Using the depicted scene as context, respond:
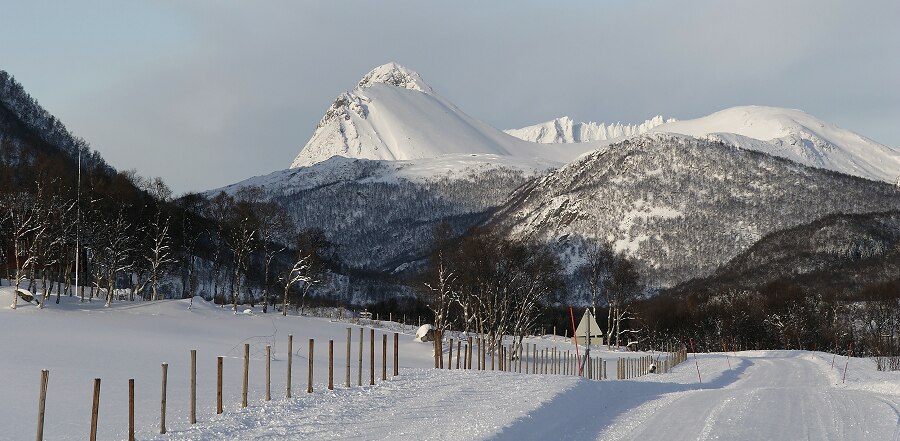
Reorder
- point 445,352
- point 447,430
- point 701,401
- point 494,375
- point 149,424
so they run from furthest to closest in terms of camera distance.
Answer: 1. point 445,352
2. point 494,375
3. point 701,401
4. point 149,424
5. point 447,430

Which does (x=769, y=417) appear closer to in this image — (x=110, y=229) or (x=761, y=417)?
(x=761, y=417)

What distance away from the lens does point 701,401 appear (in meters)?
24.2

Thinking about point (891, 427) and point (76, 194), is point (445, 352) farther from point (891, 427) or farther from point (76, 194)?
point (891, 427)

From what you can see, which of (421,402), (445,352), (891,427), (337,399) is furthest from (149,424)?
(445,352)

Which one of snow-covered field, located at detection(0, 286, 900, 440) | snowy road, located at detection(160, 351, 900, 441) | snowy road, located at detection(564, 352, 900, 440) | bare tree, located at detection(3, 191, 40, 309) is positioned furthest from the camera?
bare tree, located at detection(3, 191, 40, 309)

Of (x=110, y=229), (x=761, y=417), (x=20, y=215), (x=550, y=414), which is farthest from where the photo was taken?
(x=110, y=229)

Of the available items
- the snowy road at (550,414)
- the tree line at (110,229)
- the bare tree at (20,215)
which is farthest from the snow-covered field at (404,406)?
the tree line at (110,229)

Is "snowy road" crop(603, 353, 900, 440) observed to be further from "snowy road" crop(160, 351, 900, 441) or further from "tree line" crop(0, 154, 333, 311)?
"tree line" crop(0, 154, 333, 311)

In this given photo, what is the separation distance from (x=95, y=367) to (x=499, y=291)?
51.3 meters

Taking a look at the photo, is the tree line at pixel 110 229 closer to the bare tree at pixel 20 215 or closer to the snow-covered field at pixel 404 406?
the bare tree at pixel 20 215

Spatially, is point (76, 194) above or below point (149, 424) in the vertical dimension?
above

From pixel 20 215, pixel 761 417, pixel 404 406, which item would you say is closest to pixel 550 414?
pixel 404 406

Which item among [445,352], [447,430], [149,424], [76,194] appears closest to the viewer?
[447,430]

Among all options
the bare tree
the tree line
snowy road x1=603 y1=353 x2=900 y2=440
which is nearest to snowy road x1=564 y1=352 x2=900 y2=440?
snowy road x1=603 y1=353 x2=900 y2=440
